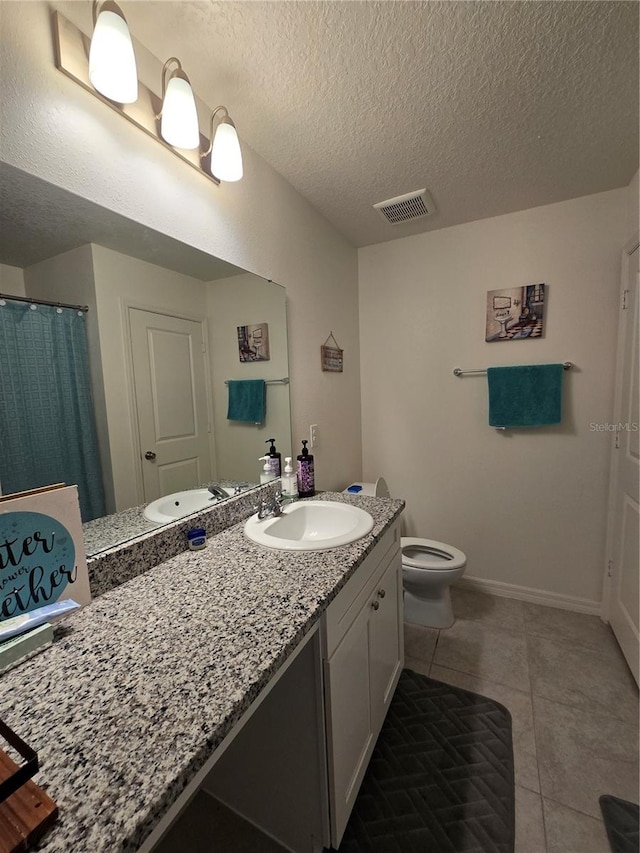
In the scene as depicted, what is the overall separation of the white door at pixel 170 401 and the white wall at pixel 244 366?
0.07 m

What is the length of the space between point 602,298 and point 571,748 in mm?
2009

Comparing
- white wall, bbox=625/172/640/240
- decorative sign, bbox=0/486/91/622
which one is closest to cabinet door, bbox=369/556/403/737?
decorative sign, bbox=0/486/91/622

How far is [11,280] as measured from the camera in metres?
0.74

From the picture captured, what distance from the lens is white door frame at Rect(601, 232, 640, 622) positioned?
5.50 feet

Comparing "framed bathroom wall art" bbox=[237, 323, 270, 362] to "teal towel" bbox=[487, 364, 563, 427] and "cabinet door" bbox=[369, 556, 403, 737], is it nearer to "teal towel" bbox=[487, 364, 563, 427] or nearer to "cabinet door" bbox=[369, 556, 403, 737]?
"cabinet door" bbox=[369, 556, 403, 737]

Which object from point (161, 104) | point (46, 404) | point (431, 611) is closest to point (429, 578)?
point (431, 611)

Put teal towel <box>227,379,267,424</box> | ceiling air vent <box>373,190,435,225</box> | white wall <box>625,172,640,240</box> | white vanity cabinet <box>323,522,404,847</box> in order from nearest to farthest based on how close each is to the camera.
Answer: white vanity cabinet <box>323,522,404,847</box> < teal towel <box>227,379,267,424</box> < white wall <box>625,172,640,240</box> < ceiling air vent <box>373,190,435,225</box>

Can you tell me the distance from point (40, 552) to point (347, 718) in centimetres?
89

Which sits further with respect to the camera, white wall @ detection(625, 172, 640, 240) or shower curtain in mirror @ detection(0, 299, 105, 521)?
white wall @ detection(625, 172, 640, 240)

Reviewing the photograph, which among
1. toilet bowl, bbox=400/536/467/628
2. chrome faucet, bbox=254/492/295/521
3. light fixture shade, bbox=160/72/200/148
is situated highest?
light fixture shade, bbox=160/72/200/148

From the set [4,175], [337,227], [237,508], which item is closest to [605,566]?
[237,508]

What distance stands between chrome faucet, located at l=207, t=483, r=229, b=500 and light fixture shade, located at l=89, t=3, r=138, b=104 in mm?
1090

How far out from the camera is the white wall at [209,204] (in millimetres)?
745

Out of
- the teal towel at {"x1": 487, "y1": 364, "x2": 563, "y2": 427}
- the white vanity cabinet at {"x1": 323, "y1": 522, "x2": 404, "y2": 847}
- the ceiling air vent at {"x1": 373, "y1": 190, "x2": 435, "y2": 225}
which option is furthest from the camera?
the teal towel at {"x1": 487, "y1": 364, "x2": 563, "y2": 427}
